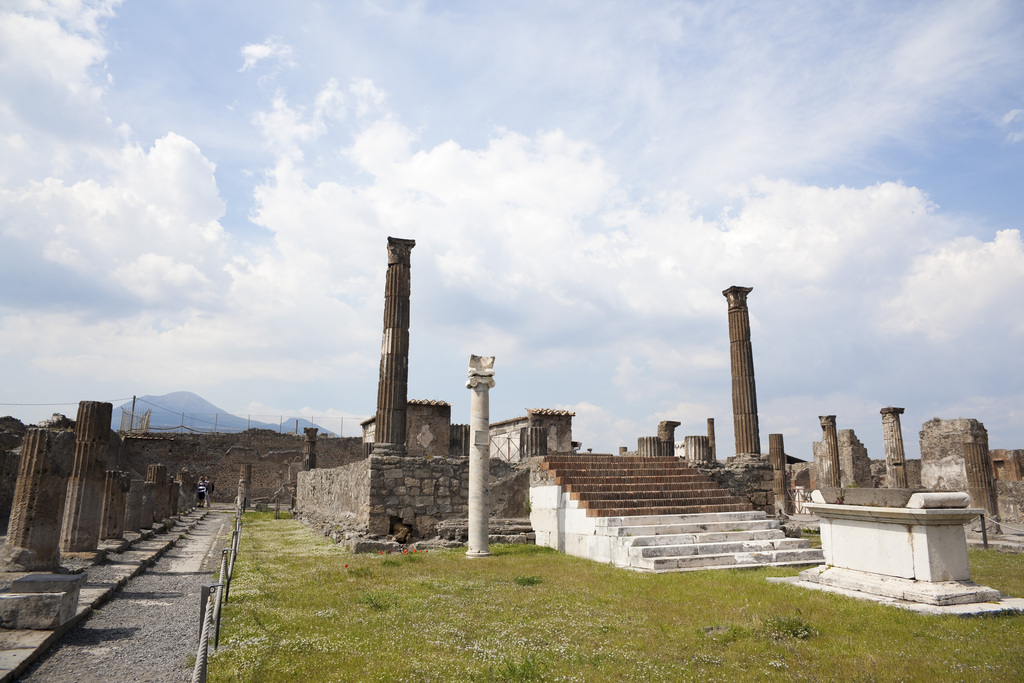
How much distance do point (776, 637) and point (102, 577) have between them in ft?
28.8

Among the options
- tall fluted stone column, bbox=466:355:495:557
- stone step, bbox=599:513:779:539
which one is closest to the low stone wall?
stone step, bbox=599:513:779:539

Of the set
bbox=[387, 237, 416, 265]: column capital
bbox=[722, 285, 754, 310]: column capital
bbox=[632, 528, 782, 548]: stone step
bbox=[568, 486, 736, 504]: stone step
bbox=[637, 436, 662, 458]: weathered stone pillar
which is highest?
bbox=[387, 237, 416, 265]: column capital

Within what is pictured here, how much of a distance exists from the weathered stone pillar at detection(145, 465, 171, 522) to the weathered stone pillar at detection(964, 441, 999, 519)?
943 inches

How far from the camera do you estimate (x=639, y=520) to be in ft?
34.5

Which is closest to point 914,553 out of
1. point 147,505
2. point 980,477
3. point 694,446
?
point 694,446

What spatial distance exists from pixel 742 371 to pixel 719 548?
7603 mm

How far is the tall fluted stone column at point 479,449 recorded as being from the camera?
10977mm

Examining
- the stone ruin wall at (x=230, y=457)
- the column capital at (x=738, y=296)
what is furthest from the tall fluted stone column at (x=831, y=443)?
the stone ruin wall at (x=230, y=457)

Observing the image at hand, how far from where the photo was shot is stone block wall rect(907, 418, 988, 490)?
30.0 meters

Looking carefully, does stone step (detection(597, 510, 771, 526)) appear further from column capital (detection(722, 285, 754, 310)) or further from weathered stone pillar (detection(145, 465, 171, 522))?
weathered stone pillar (detection(145, 465, 171, 522))

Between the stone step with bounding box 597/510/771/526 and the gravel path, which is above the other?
the stone step with bounding box 597/510/771/526

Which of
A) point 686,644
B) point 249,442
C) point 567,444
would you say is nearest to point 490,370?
point 686,644

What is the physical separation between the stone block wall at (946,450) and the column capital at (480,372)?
2843 centimetres

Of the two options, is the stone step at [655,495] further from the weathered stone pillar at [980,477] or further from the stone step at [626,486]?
the weathered stone pillar at [980,477]
